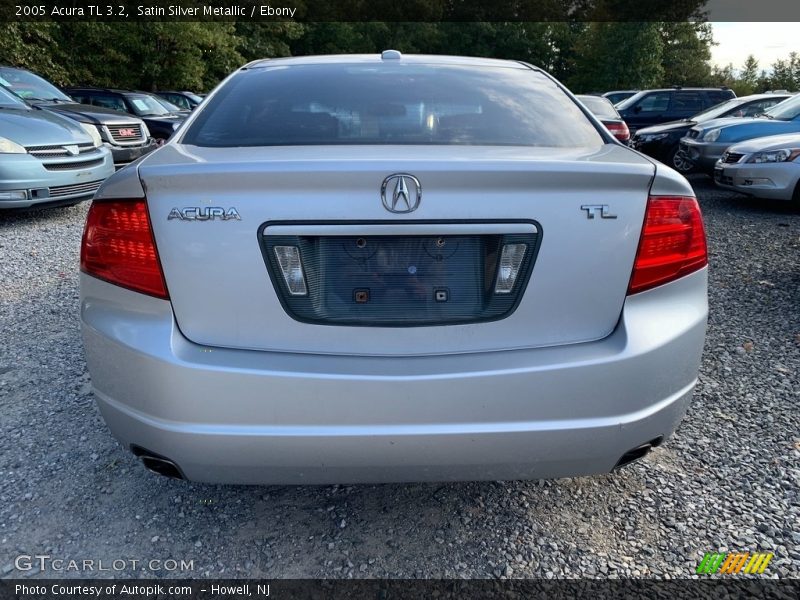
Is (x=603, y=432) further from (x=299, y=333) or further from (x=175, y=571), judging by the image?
Result: (x=175, y=571)

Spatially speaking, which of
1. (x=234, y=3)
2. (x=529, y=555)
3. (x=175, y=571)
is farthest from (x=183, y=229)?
(x=234, y=3)

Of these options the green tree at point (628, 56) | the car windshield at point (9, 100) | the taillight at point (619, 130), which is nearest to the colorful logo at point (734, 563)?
the car windshield at point (9, 100)

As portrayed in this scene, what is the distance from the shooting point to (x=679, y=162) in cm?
1086

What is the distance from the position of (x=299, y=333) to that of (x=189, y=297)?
32cm

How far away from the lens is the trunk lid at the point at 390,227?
167 centimetres

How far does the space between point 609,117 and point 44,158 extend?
27.1 feet

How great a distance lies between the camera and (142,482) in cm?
247

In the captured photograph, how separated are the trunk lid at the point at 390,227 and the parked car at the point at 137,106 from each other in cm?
1184

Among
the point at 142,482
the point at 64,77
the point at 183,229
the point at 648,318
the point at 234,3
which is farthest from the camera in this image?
the point at 234,3

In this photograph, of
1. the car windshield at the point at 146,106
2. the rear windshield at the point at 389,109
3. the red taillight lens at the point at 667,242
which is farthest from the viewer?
the car windshield at the point at 146,106

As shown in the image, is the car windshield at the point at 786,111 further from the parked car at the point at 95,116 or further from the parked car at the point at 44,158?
the parked car at the point at 95,116

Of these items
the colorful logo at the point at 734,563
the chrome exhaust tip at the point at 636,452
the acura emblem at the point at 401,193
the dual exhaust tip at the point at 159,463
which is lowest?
the colorful logo at the point at 734,563

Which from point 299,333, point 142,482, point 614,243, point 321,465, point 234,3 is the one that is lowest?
point 142,482

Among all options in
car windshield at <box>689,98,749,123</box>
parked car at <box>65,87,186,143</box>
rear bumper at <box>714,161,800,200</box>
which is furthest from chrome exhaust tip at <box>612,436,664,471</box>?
parked car at <box>65,87,186,143</box>
